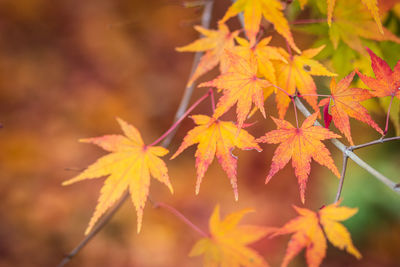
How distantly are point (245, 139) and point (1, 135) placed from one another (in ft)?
→ 6.92

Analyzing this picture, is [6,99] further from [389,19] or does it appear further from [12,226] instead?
[389,19]

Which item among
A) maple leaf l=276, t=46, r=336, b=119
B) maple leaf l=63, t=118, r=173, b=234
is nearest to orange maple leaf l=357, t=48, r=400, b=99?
maple leaf l=276, t=46, r=336, b=119

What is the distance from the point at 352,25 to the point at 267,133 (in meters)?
0.48

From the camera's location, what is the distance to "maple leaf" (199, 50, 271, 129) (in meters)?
0.68

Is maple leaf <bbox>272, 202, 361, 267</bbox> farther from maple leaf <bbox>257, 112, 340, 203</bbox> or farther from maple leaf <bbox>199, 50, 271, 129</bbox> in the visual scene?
maple leaf <bbox>199, 50, 271, 129</bbox>

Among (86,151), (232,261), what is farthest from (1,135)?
(232,261)

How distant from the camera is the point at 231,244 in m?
0.81

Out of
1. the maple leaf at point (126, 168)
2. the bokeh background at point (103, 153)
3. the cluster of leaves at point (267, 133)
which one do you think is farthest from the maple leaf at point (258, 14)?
the bokeh background at point (103, 153)

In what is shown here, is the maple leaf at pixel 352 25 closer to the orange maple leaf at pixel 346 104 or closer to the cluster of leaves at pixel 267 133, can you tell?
the cluster of leaves at pixel 267 133

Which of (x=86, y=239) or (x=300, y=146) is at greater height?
(x=300, y=146)

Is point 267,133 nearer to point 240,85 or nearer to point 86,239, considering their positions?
point 240,85

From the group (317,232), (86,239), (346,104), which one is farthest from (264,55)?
(86,239)

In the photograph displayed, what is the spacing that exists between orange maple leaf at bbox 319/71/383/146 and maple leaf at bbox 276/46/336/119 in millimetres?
77

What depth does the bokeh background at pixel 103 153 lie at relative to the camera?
7.14 feet
